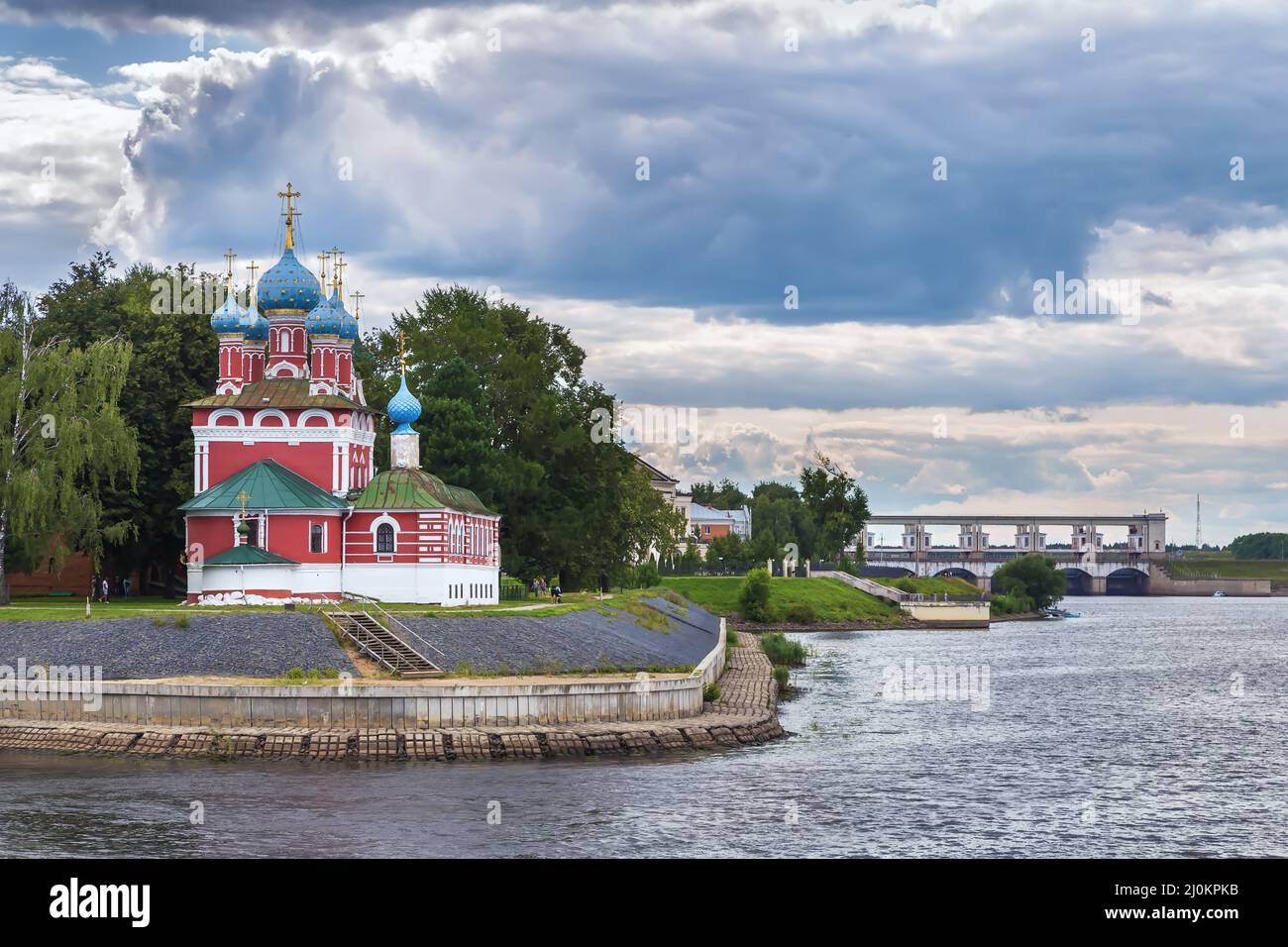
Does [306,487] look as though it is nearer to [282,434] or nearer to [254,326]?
[282,434]

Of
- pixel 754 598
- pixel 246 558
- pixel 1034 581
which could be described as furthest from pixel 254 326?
pixel 1034 581

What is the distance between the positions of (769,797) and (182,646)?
20.8 metres

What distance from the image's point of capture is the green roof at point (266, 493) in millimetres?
63500

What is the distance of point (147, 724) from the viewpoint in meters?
45.7

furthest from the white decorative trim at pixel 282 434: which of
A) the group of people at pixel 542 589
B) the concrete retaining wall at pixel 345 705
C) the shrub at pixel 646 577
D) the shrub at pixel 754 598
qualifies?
the shrub at pixel 754 598

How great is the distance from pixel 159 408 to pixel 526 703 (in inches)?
1359

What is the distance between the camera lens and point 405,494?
6562cm

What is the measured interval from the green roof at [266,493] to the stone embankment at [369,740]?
17149mm

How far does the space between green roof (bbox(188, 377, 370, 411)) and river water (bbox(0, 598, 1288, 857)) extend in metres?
24.2

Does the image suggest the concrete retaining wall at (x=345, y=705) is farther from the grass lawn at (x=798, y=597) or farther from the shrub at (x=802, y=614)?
the shrub at (x=802, y=614)

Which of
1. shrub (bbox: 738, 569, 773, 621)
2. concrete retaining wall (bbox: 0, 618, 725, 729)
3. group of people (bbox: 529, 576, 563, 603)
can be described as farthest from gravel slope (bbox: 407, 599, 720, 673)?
shrub (bbox: 738, 569, 773, 621)

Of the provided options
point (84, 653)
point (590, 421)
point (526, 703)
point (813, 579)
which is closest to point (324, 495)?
point (84, 653)
